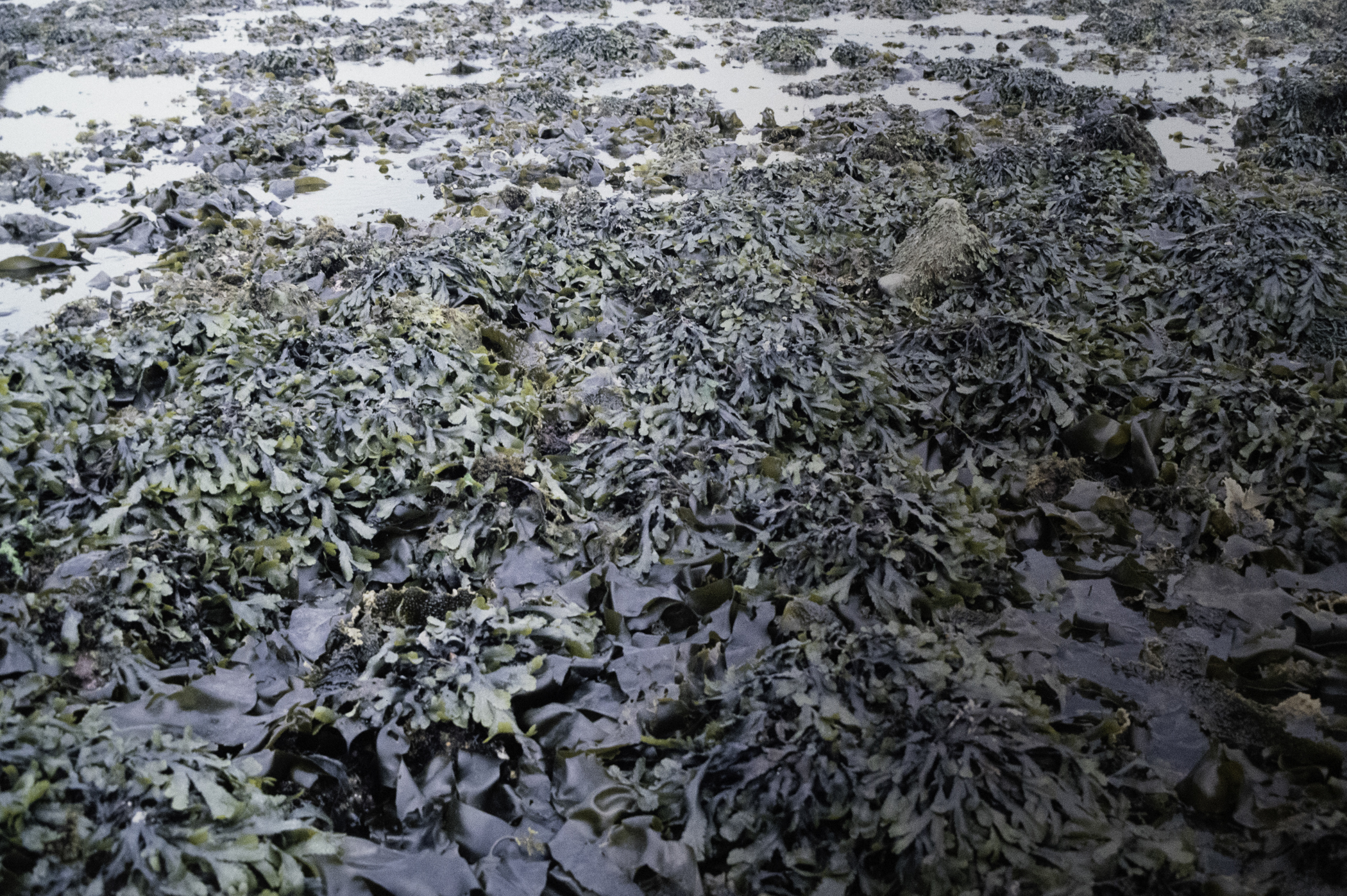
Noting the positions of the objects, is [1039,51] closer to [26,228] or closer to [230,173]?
[230,173]

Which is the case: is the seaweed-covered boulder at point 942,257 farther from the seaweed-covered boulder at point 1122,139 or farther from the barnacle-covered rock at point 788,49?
the barnacle-covered rock at point 788,49

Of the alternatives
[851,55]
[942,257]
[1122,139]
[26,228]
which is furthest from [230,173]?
[1122,139]

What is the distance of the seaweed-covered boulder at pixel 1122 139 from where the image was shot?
226 inches

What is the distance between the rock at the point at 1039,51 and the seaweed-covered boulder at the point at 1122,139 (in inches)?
141

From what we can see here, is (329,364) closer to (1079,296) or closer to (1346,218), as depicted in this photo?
(1079,296)

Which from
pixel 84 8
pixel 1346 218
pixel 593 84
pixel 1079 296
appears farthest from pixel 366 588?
pixel 84 8

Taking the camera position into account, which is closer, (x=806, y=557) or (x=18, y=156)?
(x=806, y=557)

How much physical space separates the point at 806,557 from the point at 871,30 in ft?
33.4

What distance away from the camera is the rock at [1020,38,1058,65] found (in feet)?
29.0

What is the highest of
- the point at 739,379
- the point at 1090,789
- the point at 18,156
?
the point at 18,156

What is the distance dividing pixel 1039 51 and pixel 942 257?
6748mm

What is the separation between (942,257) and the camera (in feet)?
13.7

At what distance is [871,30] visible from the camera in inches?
405

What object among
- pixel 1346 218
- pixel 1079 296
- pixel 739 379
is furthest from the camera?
pixel 1346 218
